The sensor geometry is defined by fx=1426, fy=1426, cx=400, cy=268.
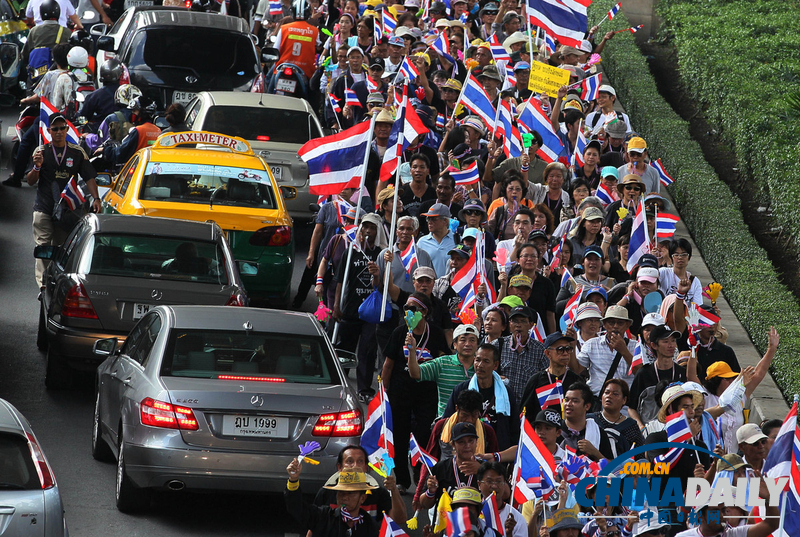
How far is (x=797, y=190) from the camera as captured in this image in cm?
1666

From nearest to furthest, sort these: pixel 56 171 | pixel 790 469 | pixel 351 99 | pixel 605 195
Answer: pixel 790 469, pixel 605 195, pixel 56 171, pixel 351 99

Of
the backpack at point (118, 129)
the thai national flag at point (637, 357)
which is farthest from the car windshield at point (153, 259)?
the backpack at point (118, 129)

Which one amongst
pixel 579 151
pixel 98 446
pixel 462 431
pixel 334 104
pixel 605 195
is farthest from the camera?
pixel 334 104

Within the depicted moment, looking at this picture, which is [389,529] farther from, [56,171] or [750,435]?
[56,171]

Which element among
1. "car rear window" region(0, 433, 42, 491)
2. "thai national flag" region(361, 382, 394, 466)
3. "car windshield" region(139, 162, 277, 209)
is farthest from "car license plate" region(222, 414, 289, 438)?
"car windshield" region(139, 162, 277, 209)

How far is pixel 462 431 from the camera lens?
30.7 feet

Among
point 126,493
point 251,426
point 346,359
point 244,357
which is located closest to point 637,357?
point 346,359

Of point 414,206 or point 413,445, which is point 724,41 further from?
point 413,445

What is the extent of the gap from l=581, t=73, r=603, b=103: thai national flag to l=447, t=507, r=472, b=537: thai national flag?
1158 centimetres

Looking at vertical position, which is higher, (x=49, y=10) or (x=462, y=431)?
(x=462, y=431)

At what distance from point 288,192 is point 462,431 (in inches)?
343

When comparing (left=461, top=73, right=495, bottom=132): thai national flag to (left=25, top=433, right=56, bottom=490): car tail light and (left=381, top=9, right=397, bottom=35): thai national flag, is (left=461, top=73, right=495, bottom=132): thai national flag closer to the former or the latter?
(left=381, top=9, right=397, bottom=35): thai national flag

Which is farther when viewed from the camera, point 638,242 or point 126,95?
point 126,95

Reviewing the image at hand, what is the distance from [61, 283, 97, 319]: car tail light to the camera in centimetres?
1226
